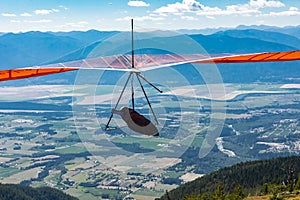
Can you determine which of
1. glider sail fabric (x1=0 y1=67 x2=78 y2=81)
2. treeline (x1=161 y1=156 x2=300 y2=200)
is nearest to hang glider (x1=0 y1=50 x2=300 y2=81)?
glider sail fabric (x1=0 y1=67 x2=78 y2=81)

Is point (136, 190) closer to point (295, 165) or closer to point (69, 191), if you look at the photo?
point (69, 191)

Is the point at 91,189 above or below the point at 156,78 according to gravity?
below

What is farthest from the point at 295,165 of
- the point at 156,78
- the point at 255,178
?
the point at 156,78

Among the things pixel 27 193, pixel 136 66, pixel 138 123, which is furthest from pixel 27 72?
pixel 27 193

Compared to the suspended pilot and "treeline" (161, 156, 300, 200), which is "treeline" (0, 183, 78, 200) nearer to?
"treeline" (161, 156, 300, 200)

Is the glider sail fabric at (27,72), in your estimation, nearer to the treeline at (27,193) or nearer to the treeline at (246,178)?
the treeline at (246,178)
